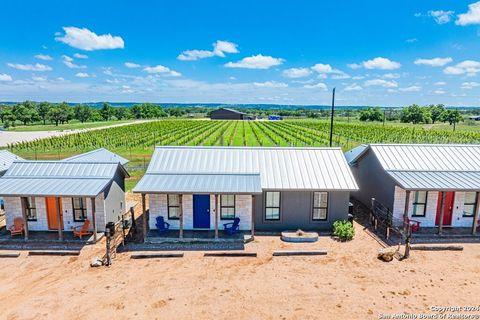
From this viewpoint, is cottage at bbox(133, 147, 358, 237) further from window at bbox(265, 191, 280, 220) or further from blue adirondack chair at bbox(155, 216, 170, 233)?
blue adirondack chair at bbox(155, 216, 170, 233)

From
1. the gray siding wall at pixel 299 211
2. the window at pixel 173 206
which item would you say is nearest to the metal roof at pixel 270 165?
the gray siding wall at pixel 299 211

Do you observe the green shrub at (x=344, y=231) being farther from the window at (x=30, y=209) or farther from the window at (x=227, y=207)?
the window at (x=30, y=209)

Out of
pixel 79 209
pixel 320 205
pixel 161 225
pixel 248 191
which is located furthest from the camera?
pixel 320 205

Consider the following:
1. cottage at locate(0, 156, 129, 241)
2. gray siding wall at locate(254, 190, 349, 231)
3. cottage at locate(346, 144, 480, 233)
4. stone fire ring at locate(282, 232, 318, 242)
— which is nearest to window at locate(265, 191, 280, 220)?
gray siding wall at locate(254, 190, 349, 231)

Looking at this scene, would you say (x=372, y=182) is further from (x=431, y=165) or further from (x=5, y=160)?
(x=5, y=160)

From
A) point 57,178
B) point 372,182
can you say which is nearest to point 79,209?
point 57,178

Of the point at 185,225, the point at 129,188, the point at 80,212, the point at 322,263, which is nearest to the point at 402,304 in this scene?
the point at 322,263

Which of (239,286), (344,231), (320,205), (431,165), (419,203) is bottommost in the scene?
(239,286)
